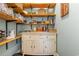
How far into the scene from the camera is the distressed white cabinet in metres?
5.26

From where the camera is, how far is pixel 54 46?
5.27 m

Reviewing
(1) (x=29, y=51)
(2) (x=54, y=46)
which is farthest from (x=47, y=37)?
(1) (x=29, y=51)

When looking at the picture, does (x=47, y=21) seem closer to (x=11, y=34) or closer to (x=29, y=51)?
(x=29, y=51)

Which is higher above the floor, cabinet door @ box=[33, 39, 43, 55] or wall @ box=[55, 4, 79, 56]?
wall @ box=[55, 4, 79, 56]

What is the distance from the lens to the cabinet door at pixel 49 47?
17.3ft

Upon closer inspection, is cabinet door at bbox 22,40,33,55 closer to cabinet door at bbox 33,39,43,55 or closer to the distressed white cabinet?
the distressed white cabinet

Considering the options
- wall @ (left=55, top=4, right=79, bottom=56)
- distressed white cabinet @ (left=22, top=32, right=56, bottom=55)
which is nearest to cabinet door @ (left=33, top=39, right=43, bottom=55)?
distressed white cabinet @ (left=22, top=32, right=56, bottom=55)

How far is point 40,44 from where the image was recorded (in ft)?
17.3

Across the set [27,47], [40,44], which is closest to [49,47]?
[40,44]

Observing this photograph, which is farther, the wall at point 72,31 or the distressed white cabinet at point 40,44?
the distressed white cabinet at point 40,44

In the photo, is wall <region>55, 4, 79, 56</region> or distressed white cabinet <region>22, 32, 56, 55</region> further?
distressed white cabinet <region>22, 32, 56, 55</region>

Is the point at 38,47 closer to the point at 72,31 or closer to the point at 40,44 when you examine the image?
the point at 40,44

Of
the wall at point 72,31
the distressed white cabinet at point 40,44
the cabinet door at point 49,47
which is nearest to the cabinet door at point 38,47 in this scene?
the distressed white cabinet at point 40,44

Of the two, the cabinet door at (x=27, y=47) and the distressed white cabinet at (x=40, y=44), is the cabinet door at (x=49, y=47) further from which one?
the cabinet door at (x=27, y=47)
